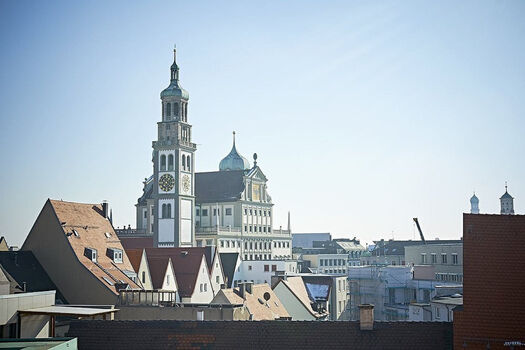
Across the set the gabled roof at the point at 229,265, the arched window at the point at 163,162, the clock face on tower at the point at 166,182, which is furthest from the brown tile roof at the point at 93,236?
the arched window at the point at 163,162

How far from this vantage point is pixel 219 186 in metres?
130

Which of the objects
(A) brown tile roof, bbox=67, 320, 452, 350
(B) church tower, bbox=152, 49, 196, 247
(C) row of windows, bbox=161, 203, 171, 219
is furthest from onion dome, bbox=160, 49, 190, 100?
(A) brown tile roof, bbox=67, 320, 452, 350

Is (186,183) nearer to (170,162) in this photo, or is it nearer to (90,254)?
(170,162)

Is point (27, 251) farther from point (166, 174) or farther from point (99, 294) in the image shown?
point (166, 174)

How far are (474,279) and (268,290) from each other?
109 ft

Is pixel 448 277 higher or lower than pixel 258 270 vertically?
higher

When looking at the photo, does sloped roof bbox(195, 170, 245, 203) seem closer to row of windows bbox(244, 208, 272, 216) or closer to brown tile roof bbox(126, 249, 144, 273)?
row of windows bbox(244, 208, 272, 216)

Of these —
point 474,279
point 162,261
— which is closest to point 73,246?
point 162,261

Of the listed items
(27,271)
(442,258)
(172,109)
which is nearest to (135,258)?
(27,271)

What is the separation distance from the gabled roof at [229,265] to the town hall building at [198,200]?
10.1m

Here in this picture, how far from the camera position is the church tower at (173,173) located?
342 ft

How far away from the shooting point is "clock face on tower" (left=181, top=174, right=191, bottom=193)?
10594 cm

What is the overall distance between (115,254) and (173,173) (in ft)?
147

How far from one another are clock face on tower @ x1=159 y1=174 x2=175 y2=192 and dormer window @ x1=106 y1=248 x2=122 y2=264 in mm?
43726
